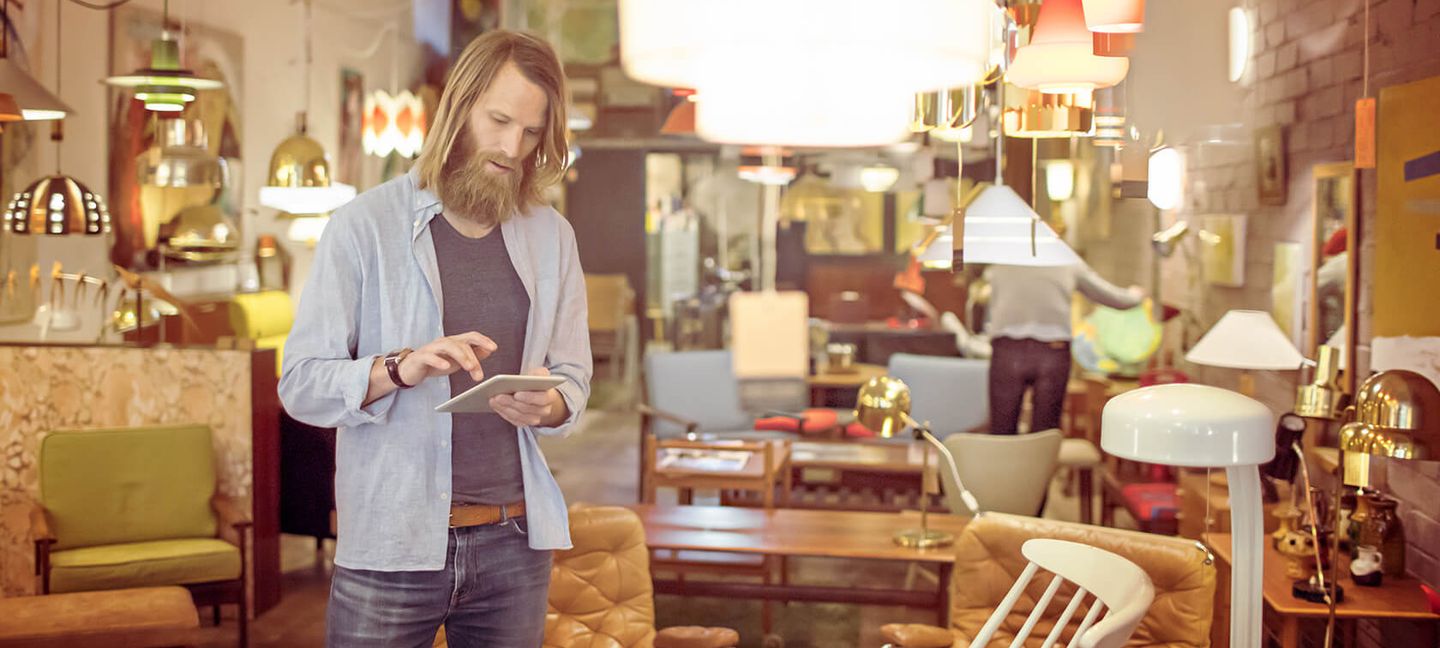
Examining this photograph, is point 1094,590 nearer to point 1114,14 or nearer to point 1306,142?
point 1114,14

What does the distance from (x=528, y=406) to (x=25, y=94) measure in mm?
3293

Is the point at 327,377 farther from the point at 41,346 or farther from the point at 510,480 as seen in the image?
the point at 41,346

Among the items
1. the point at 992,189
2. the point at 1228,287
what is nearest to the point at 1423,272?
the point at 992,189

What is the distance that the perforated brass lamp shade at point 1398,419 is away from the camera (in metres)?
3.23

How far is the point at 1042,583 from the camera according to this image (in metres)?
3.79

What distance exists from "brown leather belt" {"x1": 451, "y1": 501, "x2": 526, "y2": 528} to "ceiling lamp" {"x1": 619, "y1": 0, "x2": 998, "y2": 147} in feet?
4.23

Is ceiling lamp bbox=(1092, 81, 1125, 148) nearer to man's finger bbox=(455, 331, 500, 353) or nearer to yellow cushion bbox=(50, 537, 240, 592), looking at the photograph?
man's finger bbox=(455, 331, 500, 353)

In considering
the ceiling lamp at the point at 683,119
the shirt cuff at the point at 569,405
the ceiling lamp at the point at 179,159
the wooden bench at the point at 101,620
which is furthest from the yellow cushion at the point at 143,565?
the shirt cuff at the point at 569,405

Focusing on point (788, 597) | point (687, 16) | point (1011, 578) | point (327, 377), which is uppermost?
point (687, 16)

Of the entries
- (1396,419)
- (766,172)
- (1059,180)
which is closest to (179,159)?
(766,172)

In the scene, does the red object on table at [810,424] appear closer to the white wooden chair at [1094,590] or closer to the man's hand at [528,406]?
the white wooden chair at [1094,590]

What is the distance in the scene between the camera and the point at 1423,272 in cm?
411

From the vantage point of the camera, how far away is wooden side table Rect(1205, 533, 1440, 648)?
377cm

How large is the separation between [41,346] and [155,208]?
2186 mm
